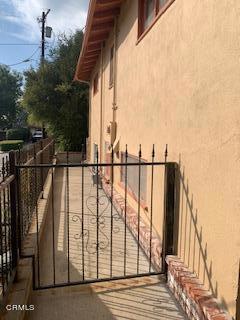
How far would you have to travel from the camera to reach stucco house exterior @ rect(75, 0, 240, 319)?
247cm

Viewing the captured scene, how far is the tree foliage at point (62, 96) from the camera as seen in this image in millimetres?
19516

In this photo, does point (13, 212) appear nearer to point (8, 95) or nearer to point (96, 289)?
point (96, 289)

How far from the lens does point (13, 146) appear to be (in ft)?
90.9

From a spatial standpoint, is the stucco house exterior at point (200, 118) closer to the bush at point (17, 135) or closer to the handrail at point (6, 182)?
the handrail at point (6, 182)

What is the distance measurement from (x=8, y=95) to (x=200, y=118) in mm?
51634

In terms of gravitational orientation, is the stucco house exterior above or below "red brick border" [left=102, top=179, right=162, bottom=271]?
above

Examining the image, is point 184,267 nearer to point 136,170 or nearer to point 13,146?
point 136,170

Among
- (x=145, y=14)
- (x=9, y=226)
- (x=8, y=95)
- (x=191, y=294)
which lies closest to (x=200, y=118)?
(x=191, y=294)

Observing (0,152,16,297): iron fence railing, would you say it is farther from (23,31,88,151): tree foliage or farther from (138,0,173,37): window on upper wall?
(23,31,88,151): tree foliage

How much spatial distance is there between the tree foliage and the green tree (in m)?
31.7

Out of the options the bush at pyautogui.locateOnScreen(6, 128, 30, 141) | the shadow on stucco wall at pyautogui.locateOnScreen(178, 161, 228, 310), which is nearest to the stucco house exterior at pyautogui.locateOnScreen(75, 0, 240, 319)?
the shadow on stucco wall at pyautogui.locateOnScreen(178, 161, 228, 310)

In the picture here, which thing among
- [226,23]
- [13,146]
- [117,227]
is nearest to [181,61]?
[226,23]

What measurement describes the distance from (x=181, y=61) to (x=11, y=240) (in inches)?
110

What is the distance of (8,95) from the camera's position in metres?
49.8
